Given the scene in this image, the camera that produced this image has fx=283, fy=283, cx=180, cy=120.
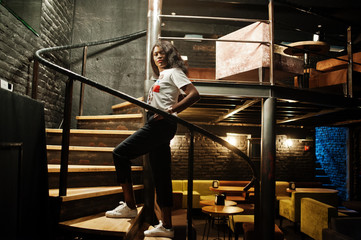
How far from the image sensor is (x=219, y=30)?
26.5 feet

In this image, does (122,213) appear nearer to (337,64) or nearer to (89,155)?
(89,155)

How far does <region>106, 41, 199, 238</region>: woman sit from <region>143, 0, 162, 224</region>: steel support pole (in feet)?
1.54

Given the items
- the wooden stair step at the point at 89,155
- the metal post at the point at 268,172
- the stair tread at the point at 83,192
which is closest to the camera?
the stair tread at the point at 83,192

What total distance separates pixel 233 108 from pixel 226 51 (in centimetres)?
125

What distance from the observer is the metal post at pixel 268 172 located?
10.5 feet

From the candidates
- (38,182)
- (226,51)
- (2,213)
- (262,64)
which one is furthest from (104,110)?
(2,213)

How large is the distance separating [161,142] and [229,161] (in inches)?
261

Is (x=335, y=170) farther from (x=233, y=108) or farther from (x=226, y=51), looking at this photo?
(x=226, y=51)

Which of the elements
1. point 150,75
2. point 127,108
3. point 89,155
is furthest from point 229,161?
point 89,155

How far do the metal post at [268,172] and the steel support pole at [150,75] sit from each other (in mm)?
1414

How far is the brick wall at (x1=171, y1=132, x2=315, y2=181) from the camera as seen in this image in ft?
26.3

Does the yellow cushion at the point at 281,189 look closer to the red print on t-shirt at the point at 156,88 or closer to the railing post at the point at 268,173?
the railing post at the point at 268,173

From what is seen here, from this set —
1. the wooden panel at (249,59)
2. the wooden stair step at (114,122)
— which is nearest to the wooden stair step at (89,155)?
the wooden stair step at (114,122)

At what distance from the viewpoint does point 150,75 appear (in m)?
3.03
